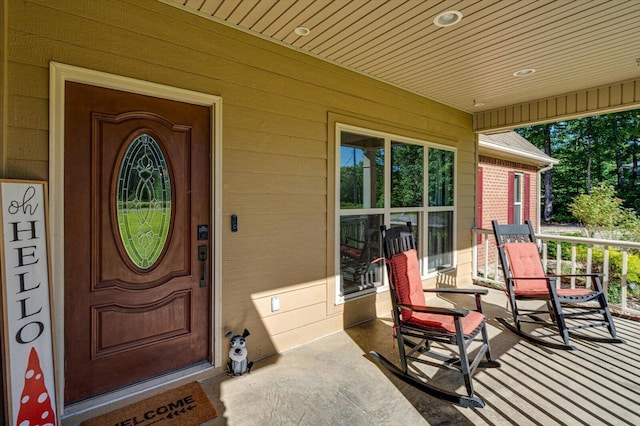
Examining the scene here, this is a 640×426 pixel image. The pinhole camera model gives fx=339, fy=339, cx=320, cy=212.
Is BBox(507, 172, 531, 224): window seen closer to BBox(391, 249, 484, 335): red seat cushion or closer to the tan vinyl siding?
the tan vinyl siding

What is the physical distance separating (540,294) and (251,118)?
11.2 ft

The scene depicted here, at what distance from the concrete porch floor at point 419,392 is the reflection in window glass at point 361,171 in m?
1.53

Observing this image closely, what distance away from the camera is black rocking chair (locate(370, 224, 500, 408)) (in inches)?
95.4

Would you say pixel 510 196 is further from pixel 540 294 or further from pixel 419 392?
pixel 419 392

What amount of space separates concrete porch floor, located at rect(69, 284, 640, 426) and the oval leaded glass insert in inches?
43.7

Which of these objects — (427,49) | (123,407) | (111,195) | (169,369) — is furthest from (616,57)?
(123,407)

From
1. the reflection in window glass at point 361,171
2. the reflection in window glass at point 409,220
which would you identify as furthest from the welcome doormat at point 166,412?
the reflection in window glass at point 409,220

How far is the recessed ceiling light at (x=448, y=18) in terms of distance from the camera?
8.45 ft

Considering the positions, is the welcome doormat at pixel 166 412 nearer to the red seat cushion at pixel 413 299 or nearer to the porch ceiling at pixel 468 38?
the red seat cushion at pixel 413 299

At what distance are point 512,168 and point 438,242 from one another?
496 cm

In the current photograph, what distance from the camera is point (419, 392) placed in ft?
8.15

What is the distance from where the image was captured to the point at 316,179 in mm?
3412

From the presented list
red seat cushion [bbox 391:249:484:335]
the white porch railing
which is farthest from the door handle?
the white porch railing

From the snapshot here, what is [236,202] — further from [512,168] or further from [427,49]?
[512,168]
